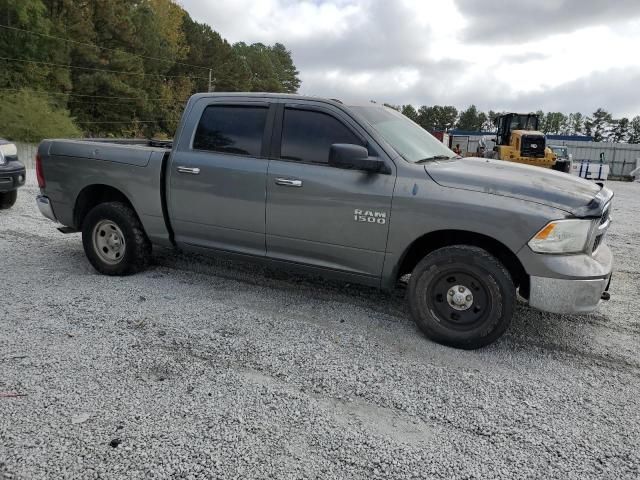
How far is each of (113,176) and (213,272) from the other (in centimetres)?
146

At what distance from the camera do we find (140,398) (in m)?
2.96

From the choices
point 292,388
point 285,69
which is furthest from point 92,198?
point 285,69

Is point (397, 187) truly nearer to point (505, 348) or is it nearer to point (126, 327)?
point (505, 348)

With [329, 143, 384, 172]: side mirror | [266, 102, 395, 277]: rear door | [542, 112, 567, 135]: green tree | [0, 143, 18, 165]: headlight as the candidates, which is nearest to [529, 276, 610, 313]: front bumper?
[266, 102, 395, 277]: rear door

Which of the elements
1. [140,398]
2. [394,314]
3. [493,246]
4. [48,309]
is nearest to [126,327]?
[48,309]

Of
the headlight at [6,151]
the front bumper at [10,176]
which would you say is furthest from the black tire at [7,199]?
the headlight at [6,151]

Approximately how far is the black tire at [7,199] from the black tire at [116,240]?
440cm

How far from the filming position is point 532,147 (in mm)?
22078

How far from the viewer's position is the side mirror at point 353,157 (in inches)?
151

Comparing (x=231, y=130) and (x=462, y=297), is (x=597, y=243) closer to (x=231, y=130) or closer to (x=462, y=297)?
(x=462, y=297)

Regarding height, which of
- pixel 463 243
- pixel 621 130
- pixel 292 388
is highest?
pixel 621 130

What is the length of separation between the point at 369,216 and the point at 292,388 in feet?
5.00

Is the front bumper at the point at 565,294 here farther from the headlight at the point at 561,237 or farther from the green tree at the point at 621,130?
the green tree at the point at 621,130

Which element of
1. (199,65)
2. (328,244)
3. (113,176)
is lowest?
(328,244)
